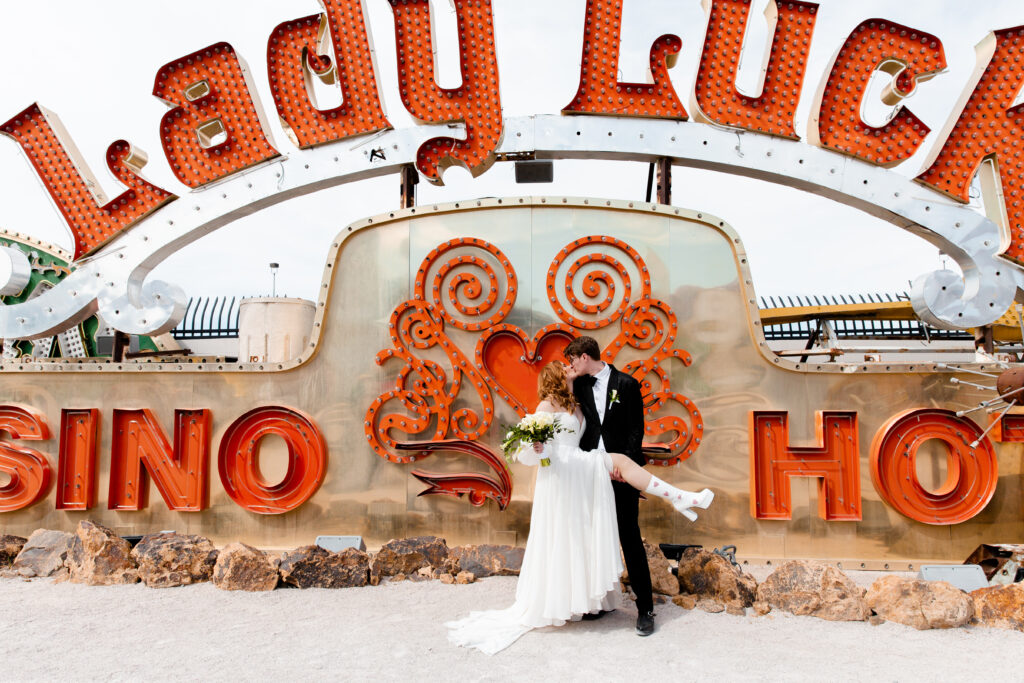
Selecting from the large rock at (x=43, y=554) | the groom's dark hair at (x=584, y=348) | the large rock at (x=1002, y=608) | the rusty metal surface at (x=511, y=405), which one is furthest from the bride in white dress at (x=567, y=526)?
the large rock at (x=43, y=554)

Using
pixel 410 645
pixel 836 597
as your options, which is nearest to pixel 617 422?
pixel 410 645

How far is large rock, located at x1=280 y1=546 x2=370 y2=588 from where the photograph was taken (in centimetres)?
513

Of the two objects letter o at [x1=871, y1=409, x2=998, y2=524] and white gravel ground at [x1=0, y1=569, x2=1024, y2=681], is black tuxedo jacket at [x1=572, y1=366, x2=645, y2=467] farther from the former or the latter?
letter o at [x1=871, y1=409, x2=998, y2=524]

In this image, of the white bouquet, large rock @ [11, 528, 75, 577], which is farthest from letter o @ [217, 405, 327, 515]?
the white bouquet

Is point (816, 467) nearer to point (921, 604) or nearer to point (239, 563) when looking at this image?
point (921, 604)

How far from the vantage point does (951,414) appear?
19.3 ft

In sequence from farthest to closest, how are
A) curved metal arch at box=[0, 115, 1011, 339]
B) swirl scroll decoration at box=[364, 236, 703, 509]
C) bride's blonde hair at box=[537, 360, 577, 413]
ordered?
curved metal arch at box=[0, 115, 1011, 339] → swirl scroll decoration at box=[364, 236, 703, 509] → bride's blonde hair at box=[537, 360, 577, 413]

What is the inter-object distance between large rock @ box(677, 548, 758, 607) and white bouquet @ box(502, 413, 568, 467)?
5.56 feet

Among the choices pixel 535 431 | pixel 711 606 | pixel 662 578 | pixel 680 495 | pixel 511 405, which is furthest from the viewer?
pixel 511 405

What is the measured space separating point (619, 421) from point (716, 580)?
1.53 m

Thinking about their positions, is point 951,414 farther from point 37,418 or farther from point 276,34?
point 37,418

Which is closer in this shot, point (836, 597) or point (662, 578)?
point (836, 597)

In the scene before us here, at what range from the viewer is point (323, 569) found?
5.16m

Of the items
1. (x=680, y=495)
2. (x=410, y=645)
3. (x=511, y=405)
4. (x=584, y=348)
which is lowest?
(x=410, y=645)
